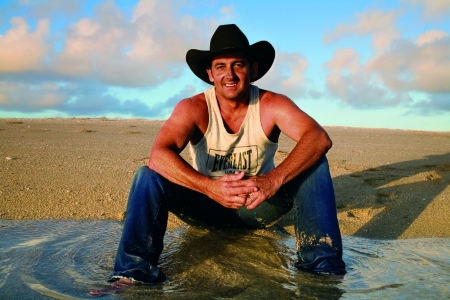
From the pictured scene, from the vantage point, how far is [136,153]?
27.4 feet

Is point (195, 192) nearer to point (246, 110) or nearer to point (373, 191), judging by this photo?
point (246, 110)

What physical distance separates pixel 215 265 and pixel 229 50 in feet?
5.20

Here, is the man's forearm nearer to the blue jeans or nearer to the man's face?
the blue jeans

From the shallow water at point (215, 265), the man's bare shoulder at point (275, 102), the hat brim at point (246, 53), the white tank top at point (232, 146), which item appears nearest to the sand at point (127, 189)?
the shallow water at point (215, 265)

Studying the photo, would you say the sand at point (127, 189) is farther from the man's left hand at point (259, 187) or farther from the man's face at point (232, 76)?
the man's face at point (232, 76)

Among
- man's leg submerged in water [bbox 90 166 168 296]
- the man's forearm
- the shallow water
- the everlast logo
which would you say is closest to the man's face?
the everlast logo

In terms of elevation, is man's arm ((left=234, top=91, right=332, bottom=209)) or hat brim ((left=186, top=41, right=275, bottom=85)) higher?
hat brim ((left=186, top=41, right=275, bottom=85))

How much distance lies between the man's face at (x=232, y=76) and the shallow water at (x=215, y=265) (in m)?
1.14

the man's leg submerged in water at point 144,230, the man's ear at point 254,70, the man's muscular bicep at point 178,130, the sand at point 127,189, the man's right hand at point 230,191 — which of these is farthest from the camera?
the sand at point 127,189

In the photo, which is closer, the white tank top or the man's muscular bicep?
the man's muscular bicep

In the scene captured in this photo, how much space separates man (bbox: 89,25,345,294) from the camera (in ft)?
8.89

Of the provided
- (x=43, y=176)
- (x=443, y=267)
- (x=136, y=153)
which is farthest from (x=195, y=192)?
(x=136, y=153)

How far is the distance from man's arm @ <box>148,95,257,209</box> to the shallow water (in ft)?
1.56

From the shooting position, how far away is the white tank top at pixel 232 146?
11.2 ft
